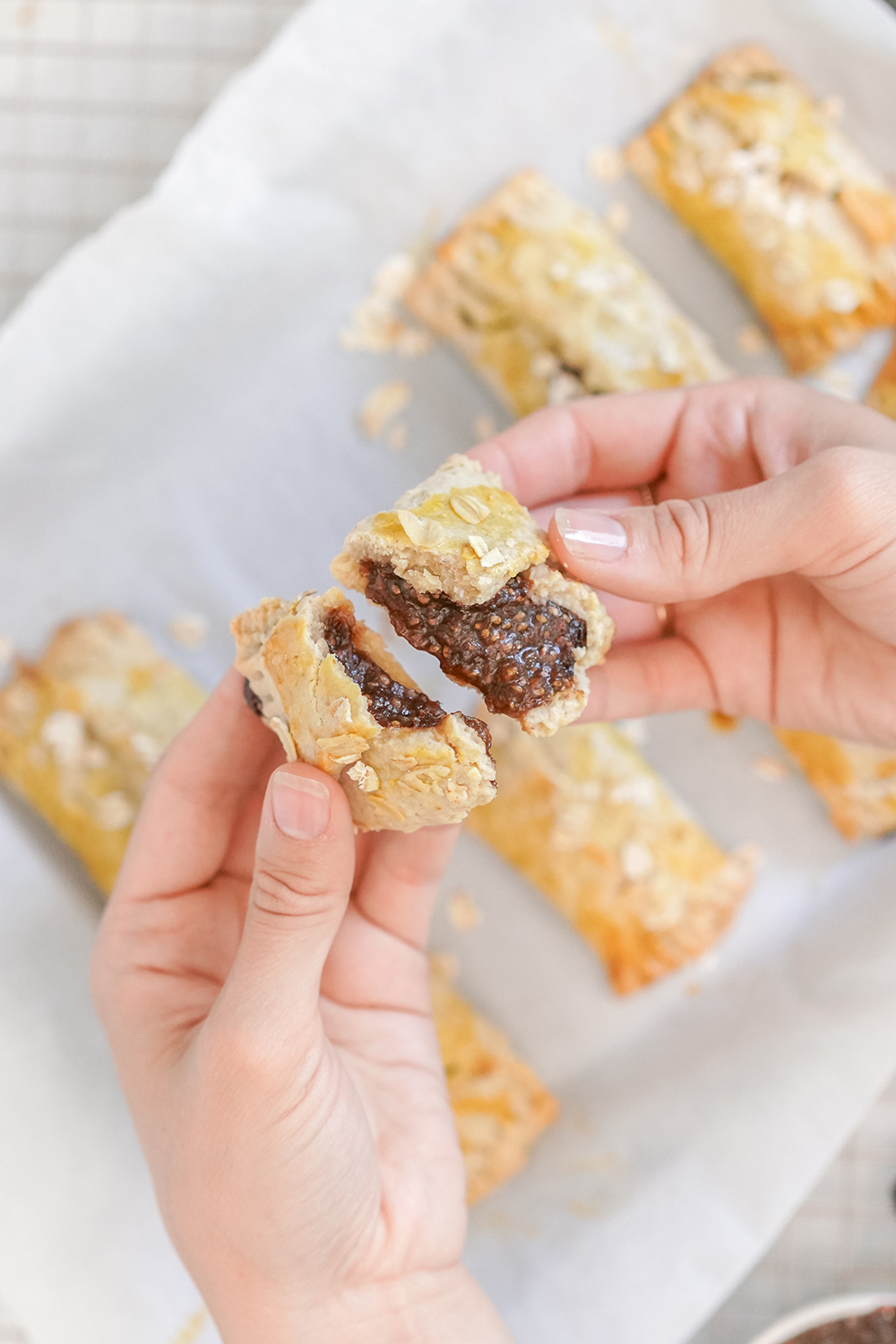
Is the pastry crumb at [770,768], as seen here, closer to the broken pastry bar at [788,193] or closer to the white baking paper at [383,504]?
the white baking paper at [383,504]

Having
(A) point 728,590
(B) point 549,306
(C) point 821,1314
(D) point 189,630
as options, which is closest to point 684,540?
(A) point 728,590

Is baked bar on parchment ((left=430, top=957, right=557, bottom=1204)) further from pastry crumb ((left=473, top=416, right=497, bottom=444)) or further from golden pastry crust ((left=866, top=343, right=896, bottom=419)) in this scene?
golden pastry crust ((left=866, top=343, right=896, bottom=419))

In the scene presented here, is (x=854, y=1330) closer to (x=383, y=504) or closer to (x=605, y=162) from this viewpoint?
(x=383, y=504)

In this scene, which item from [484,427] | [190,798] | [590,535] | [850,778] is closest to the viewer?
[590,535]

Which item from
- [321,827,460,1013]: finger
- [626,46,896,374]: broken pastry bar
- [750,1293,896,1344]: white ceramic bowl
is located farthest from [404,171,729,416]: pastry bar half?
[750,1293,896,1344]: white ceramic bowl

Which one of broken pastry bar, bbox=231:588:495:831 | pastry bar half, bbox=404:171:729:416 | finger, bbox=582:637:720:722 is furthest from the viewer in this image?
pastry bar half, bbox=404:171:729:416

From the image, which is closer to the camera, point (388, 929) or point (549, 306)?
point (388, 929)
